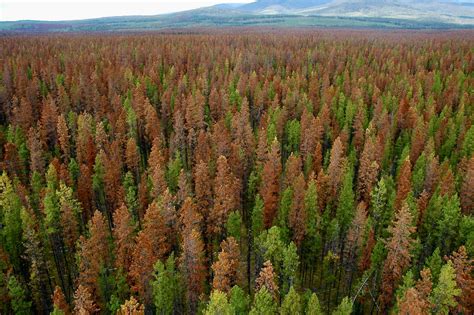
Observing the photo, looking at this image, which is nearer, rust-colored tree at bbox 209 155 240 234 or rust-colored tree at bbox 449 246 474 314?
rust-colored tree at bbox 449 246 474 314

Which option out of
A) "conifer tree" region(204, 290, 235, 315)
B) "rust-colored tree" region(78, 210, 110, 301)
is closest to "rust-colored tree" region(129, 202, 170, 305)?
"rust-colored tree" region(78, 210, 110, 301)

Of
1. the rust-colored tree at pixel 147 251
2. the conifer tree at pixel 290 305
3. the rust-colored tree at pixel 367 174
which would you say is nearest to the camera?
the conifer tree at pixel 290 305

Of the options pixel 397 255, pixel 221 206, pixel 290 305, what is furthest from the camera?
pixel 221 206

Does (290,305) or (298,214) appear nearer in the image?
(290,305)

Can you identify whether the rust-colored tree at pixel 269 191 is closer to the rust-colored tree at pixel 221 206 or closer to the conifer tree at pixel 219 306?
the rust-colored tree at pixel 221 206

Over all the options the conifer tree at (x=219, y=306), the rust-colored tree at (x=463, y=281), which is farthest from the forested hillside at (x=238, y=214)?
the rust-colored tree at (x=463, y=281)

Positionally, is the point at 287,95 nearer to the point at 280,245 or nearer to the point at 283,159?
the point at 283,159

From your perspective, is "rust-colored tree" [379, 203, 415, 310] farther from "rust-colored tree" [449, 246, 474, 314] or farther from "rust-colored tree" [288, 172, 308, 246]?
"rust-colored tree" [288, 172, 308, 246]

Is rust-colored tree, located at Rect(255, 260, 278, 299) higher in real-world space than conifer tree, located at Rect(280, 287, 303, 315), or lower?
higher

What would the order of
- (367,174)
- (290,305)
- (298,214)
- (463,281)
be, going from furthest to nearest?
(367,174) → (298,214) → (463,281) → (290,305)

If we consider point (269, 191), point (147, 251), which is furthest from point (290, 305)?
point (269, 191)

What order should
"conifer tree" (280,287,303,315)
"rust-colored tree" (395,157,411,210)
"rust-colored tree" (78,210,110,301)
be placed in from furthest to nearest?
"rust-colored tree" (395,157,411,210) → "rust-colored tree" (78,210,110,301) → "conifer tree" (280,287,303,315)

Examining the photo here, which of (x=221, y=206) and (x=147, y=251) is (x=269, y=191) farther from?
(x=147, y=251)

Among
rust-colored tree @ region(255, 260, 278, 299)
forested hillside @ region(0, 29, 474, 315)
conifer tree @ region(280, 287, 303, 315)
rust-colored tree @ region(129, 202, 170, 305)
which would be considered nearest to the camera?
conifer tree @ region(280, 287, 303, 315)
